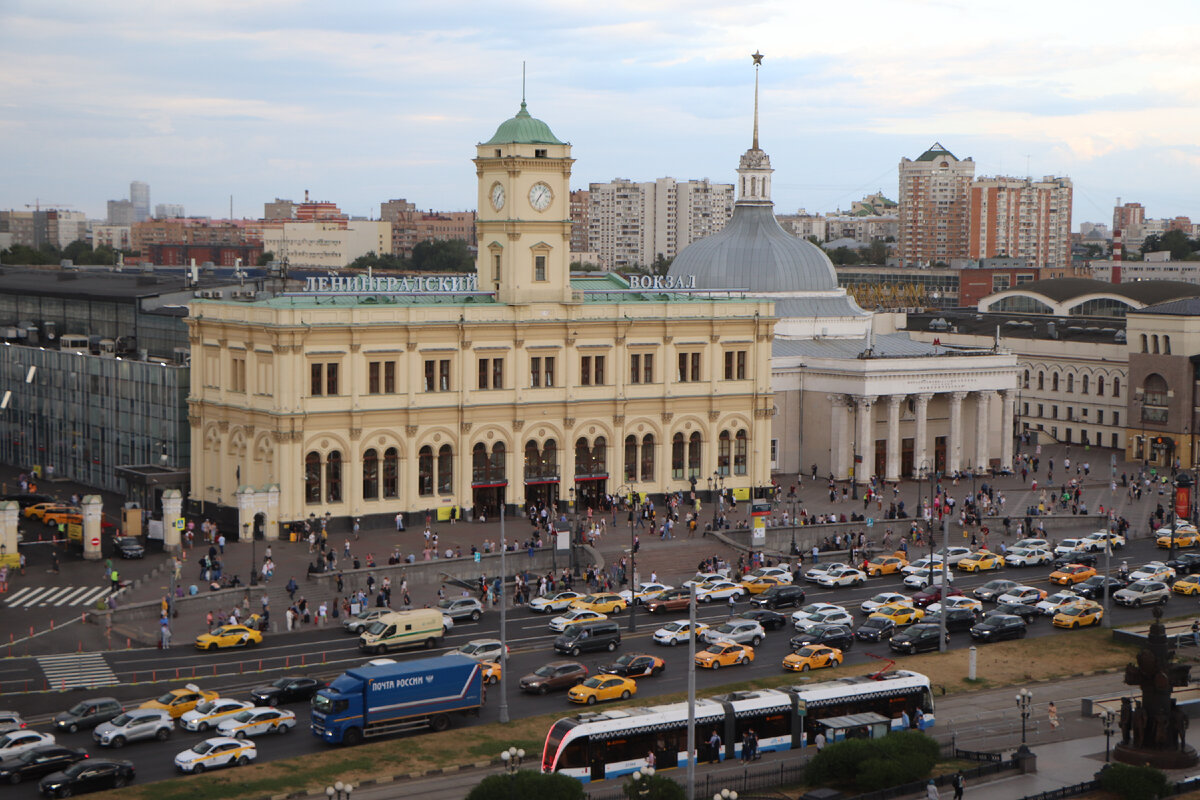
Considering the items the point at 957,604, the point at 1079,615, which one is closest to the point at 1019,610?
the point at 1079,615

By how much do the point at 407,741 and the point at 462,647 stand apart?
10.3 metres

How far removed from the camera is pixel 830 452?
110 meters

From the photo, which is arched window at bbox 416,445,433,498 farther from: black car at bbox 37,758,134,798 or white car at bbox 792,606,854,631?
black car at bbox 37,758,134,798

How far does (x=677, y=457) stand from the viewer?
99.9 metres

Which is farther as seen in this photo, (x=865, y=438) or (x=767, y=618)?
(x=865, y=438)

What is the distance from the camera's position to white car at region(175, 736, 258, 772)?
51750 mm

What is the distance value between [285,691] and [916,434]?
2381 inches

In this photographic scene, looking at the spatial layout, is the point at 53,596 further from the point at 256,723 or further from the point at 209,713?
the point at 256,723

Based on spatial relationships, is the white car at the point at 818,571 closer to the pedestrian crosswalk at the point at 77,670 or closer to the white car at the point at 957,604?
the white car at the point at 957,604

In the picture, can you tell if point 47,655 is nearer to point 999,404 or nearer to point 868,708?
point 868,708

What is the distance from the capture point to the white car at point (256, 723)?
55281mm

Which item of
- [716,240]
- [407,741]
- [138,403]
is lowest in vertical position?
[407,741]

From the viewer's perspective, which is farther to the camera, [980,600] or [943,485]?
[943,485]

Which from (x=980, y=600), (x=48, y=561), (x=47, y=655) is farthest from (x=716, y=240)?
(x=47, y=655)
